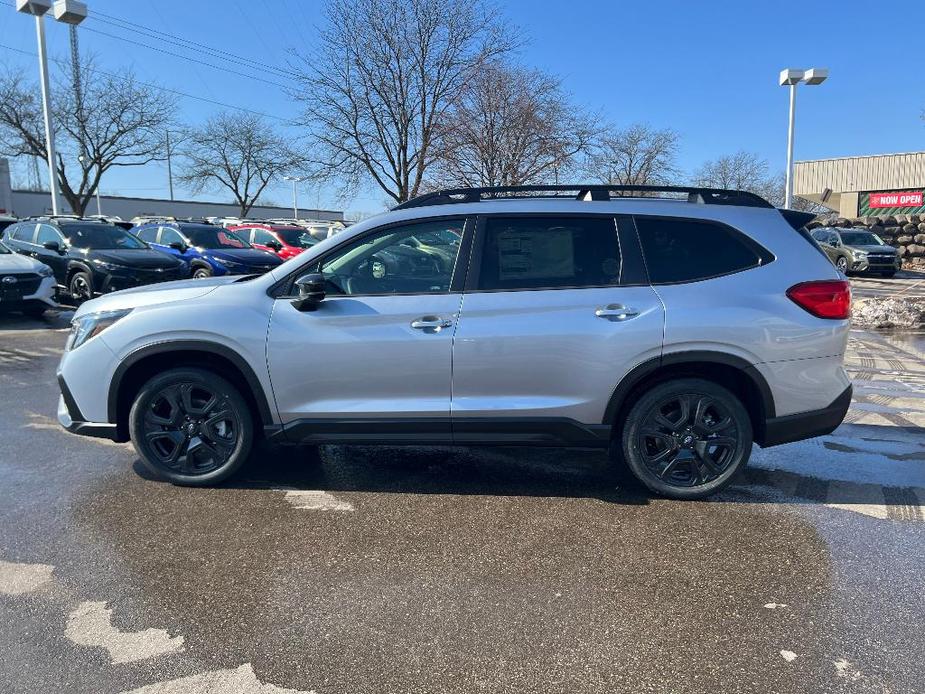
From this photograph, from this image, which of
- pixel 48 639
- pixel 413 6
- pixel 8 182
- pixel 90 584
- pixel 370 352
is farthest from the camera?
pixel 8 182

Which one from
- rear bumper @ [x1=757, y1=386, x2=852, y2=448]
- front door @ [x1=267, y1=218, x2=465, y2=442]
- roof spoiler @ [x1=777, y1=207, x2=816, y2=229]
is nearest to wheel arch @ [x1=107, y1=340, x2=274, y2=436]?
front door @ [x1=267, y1=218, x2=465, y2=442]

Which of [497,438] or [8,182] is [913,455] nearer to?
[497,438]

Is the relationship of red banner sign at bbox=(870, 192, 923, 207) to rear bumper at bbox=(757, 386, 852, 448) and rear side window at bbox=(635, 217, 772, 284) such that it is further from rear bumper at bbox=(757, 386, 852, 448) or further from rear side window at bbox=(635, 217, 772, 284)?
rear side window at bbox=(635, 217, 772, 284)

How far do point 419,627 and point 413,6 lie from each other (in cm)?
1957

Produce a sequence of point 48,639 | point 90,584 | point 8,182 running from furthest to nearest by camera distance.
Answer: point 8,182
point 90,584
point 48,639

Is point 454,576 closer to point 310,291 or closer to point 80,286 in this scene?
point 310,291

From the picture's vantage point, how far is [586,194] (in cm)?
430

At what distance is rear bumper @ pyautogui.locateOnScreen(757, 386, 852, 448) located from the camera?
13.3 feet

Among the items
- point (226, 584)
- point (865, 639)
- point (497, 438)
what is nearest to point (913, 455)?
point (865, 639)

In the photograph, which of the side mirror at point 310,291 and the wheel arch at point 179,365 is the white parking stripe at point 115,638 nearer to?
the wheel arch at point 179,365

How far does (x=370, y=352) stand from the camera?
398 centimetres

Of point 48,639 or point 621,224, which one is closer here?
point 48,639

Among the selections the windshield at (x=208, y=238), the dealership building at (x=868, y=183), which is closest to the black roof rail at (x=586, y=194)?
the windshield at (x=208, y=238)

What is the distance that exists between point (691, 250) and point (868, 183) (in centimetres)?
4052
